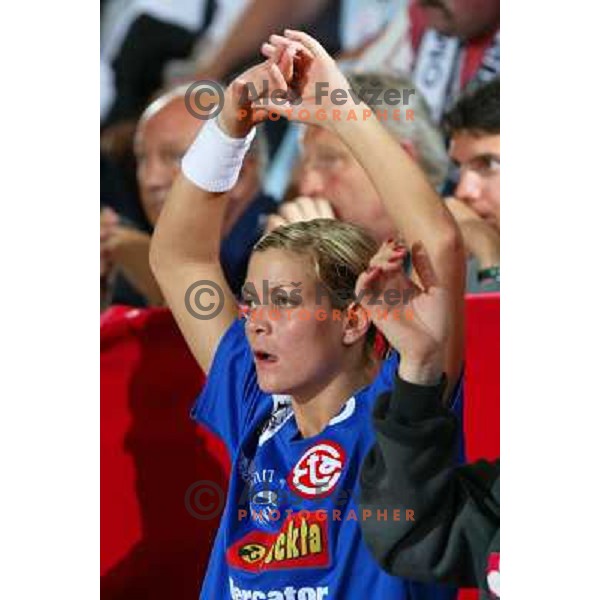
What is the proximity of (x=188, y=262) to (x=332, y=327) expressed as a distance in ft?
0.66

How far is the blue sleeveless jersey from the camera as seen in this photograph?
56.2 inches

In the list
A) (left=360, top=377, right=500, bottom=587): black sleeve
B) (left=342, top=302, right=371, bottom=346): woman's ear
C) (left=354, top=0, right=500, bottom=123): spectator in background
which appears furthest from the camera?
(left=354, top=0, right=500, bottom=123): spectator in background

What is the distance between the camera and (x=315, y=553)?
1.44 m

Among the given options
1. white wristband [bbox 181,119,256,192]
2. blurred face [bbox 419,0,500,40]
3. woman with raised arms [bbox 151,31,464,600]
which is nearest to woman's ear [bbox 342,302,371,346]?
woman with raised arms [bbox 151,31,464,600]

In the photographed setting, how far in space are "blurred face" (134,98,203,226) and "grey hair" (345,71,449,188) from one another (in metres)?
0.20

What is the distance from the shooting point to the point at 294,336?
1.48 m

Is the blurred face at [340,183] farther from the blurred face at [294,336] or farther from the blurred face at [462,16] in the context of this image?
the blurred face at [462,16]

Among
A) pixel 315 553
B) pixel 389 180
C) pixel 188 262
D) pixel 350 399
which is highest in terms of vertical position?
pixel 389 180

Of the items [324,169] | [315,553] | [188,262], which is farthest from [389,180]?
[315,553]

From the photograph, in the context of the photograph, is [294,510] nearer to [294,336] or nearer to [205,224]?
[294,336]

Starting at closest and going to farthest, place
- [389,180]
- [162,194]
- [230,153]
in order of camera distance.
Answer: [389,180] → [230,153] → [162,194]

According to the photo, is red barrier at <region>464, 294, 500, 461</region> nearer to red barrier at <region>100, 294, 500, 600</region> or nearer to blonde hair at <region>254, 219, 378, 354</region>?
blonde hair at <region>254, 219, 378, 354</region>

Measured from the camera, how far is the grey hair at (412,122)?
1521 mm
